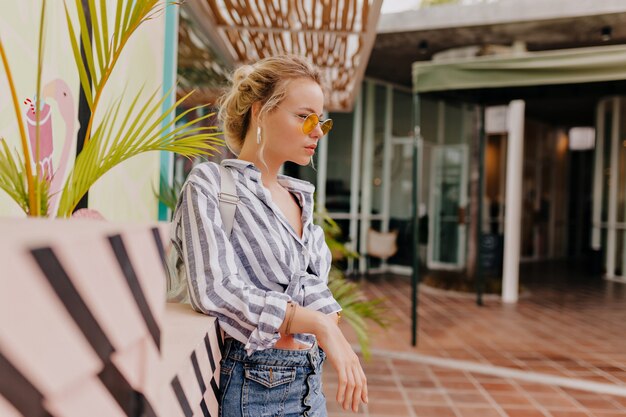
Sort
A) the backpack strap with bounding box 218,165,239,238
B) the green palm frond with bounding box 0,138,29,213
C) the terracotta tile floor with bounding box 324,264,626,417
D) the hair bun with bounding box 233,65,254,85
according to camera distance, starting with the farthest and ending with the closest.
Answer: the terracotta tile floor with bounding box 324,264,626,417 < the hair bun with bounding box 233,65,254,85 < the backpack strap with bounding box 218,165,239,238 < the green palm frond with bounding box 0,138,29,213

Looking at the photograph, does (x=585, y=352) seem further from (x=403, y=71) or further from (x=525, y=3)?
(x=403, y=71)

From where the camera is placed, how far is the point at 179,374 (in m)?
0.77

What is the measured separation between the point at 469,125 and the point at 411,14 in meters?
3.56

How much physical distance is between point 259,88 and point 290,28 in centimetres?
247

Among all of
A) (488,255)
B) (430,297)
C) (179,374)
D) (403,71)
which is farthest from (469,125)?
(179,374)

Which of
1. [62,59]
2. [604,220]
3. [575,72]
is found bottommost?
[604,220]

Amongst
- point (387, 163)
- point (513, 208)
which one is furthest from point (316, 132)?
point (387, 163)

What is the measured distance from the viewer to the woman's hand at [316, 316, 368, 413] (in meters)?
1.08

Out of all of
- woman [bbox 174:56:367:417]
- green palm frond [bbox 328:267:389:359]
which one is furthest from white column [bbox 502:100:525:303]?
woman [bbox 174:56:367:417]

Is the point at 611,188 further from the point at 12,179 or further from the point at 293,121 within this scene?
the point at 12,179

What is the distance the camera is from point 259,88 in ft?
4.45

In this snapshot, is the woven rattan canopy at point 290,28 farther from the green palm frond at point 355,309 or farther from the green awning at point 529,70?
the green palm frond at point 355,309

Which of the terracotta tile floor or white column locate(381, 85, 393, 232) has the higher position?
white column locate(381, 85, 393, 232)

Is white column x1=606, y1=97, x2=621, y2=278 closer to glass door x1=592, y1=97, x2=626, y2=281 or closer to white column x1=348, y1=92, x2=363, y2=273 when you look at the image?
glass door x1=592, y1=97, x2=626, y2=281
